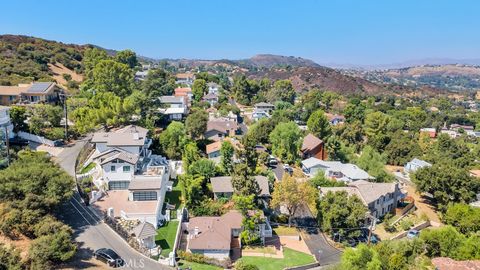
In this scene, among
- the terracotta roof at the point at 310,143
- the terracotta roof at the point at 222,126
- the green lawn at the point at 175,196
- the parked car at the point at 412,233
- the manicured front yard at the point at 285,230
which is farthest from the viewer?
the terracotta roof at the point at 222,126

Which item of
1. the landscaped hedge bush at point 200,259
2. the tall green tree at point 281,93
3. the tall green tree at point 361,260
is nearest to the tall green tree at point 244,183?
the landscaped hedge bush at point 200,259

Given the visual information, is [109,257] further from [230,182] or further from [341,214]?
[341,214]

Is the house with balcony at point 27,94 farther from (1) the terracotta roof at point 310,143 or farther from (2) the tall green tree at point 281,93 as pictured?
(2) the tall green tree at point 281,93

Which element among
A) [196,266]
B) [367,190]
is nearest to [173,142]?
[196,266]

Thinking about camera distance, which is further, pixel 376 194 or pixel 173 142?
pixel 173 142

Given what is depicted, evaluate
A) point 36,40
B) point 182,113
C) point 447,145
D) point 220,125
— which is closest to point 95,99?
point 182,113

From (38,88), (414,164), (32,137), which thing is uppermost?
(38,88)

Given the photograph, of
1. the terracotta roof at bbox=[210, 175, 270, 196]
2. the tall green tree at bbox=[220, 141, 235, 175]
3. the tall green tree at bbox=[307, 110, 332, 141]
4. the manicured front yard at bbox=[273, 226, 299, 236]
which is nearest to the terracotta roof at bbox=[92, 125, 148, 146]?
the terracotta roof at bbox=[210, 175, 270, 196]
